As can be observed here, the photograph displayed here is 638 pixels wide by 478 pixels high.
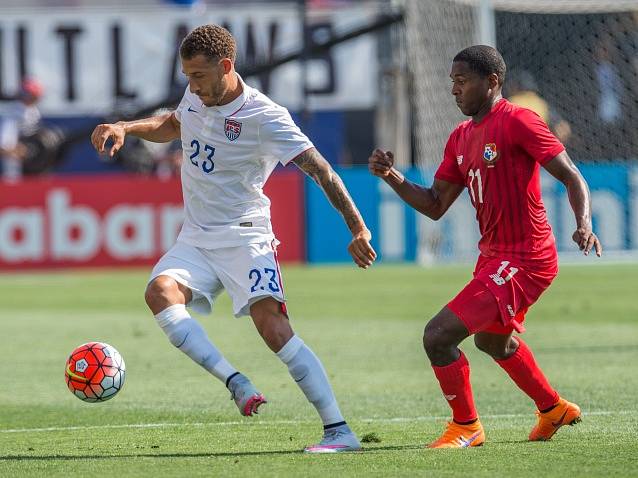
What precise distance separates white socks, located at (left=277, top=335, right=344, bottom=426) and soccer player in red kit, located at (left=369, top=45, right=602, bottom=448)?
0.55m

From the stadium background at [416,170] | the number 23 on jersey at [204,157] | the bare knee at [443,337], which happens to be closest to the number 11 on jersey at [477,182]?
the bare knee at [443,337]

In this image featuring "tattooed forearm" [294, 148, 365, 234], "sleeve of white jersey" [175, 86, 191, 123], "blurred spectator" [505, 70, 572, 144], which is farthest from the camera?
"blurred spectator" [505, 70, 572, 144]

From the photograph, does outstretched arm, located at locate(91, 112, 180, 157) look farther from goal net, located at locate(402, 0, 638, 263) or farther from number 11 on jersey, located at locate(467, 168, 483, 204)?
goal net, located at locate(402, 0, 638, 263)

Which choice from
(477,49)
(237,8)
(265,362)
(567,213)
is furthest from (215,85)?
(237,8)

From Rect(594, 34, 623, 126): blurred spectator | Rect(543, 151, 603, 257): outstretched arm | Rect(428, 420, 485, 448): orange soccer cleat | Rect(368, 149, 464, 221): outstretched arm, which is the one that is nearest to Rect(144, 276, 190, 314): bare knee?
Rect(368, 149, 464, 221): outstretched arm

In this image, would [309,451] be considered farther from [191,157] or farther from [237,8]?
[237,8]

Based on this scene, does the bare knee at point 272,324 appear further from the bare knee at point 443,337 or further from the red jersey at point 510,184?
the red jersey at point 510,184

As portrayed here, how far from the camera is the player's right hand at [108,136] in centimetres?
714

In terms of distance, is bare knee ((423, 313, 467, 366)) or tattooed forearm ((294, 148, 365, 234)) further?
bare knee ((423, 313, 467, 366))

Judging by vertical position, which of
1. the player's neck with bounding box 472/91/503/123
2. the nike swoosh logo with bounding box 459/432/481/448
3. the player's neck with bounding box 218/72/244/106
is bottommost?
the nike swoosh logo with bounding box 459/432/481/448

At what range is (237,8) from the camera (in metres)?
29.1

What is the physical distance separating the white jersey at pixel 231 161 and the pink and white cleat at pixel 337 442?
42.6 inches

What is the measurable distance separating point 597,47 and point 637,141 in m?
1.72

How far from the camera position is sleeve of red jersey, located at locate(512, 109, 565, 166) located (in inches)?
277
